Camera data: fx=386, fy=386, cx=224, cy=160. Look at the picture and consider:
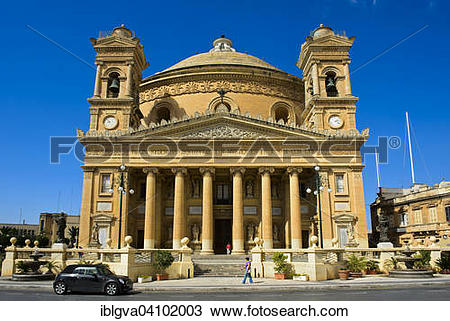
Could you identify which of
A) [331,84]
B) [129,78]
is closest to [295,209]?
[331,84]

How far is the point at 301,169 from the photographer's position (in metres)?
38.2

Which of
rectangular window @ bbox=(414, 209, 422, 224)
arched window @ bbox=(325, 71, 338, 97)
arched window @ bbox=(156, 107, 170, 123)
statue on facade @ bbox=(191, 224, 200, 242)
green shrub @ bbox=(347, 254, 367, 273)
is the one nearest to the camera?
green shrub @ bbox=(347, 254, 367, 273)

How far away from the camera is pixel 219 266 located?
2978 cm

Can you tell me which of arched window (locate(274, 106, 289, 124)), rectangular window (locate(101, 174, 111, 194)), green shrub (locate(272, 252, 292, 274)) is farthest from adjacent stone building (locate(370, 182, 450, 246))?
rectangular window (locate(101, 174, 111, 194))

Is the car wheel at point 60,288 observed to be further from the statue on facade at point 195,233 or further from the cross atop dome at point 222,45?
the cross atop dome at point 222,45

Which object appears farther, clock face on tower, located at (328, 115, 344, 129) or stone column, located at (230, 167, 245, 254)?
clock face on tower, located at (328, 115, 344, 129)

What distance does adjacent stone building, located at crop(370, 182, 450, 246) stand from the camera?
40.9 metres

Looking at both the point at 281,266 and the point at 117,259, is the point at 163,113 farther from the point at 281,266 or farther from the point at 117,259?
the point at 281,266

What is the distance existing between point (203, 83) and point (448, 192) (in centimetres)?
3027

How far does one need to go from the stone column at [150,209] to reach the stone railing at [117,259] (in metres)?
8.82

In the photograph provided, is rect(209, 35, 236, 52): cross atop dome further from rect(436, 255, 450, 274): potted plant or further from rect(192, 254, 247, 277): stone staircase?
rect(436, 255, 450, 274): potted plant

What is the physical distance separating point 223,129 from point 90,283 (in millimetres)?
24728

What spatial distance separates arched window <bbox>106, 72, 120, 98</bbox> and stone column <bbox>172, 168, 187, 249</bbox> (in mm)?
12013

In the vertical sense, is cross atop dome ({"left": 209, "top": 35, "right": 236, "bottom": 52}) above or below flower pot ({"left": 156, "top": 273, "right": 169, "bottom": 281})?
above
